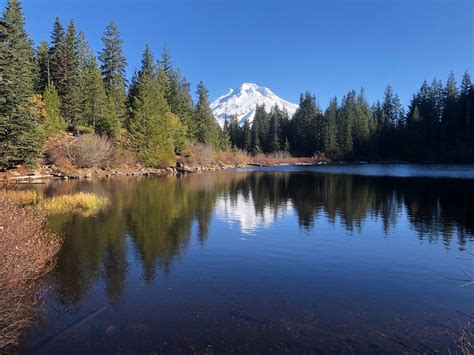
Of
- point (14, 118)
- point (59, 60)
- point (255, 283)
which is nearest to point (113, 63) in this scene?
point (59, 60)

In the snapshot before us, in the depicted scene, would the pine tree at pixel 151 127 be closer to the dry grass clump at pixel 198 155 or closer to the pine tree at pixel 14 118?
the dry grass clump at pixel 198 155

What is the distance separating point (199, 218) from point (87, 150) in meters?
41.4

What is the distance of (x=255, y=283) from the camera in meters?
13.5

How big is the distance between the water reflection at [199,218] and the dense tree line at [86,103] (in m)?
13.8

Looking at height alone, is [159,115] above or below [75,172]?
above

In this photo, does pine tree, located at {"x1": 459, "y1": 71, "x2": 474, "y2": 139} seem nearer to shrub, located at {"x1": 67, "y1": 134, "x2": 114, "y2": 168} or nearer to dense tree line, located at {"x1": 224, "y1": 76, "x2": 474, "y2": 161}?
dense tree line, located at {"x1": 224, "y1": 76, "x2": 474, "y2": 161}

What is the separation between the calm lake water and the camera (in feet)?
30.6

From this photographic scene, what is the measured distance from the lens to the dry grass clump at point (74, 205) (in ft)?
85.6

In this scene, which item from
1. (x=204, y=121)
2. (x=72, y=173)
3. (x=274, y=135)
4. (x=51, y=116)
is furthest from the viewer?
(x=274, y=135)

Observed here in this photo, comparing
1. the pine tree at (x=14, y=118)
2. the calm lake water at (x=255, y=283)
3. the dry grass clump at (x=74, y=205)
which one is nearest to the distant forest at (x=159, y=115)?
the pine tree at (x=14, y=118)

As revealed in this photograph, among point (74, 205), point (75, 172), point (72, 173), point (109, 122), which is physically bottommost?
point (74, 205)

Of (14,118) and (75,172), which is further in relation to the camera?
(75,172)

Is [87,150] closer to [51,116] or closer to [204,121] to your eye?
[51,116]

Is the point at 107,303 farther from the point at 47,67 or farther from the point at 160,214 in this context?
the point at 47,67
